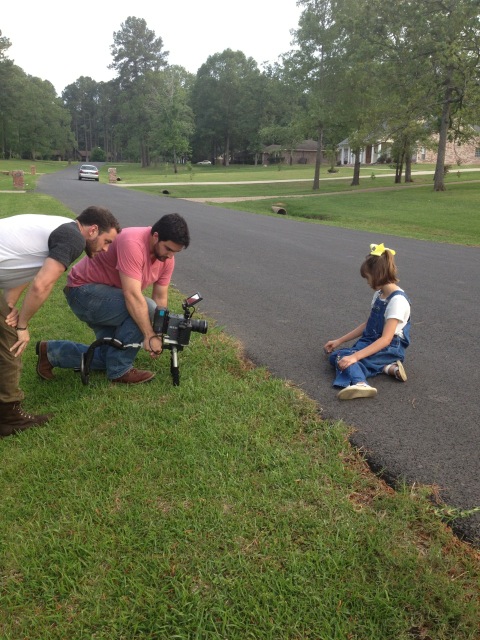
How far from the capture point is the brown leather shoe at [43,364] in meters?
3.96

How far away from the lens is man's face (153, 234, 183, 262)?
3.51 meters

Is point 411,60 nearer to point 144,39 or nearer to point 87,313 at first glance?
point 87,313

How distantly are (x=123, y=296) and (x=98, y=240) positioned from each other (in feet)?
1.51

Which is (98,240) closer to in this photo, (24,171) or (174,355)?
(174,355)

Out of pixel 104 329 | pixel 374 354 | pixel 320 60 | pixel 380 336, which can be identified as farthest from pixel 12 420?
pixel 320 60

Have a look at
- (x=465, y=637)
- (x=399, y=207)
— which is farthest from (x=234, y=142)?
(x=465, y=637)

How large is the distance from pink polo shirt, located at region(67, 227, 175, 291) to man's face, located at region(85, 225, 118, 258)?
6 cm

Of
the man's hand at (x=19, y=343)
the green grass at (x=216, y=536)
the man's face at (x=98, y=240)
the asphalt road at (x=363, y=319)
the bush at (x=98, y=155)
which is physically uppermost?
the bush at (x=98, y=155)

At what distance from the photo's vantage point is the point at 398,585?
1.97m

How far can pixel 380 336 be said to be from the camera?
404 centimetres

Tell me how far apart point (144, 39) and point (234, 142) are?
77.3 feet

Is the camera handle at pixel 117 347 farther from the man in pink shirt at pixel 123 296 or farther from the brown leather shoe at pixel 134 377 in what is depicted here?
the brown leather shoe at pixel 134 377

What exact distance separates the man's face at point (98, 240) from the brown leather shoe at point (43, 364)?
0.86m

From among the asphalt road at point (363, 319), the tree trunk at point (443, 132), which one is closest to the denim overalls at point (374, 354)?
the asphalt road at point (363, 319)
